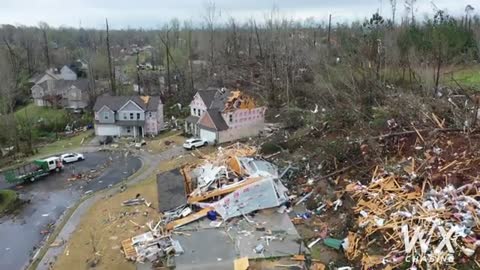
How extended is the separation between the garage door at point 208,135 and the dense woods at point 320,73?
5042 mm

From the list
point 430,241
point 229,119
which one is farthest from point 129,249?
point 229,119

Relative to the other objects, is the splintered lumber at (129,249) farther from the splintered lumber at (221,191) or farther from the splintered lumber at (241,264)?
the splintered lumber at (241,264)

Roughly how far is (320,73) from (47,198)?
2560cm

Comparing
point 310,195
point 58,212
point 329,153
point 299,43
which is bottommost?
point 58,212

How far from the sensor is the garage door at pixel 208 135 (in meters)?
29.4

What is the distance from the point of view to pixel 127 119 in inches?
1326

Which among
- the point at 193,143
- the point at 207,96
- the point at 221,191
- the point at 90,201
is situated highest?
the point at 207,96

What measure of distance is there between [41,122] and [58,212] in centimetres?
2037

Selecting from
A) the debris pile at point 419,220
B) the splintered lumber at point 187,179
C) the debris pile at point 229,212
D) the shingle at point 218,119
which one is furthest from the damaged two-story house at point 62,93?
the debris pile at point 419,220

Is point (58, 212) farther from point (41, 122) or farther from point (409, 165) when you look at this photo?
point (41, 122)

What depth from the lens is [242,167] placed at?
19906 millimetres

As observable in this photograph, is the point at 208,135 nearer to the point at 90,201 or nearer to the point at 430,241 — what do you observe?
the point at 90,201

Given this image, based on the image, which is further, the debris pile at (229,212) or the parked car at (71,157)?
the parked car at (71,157)

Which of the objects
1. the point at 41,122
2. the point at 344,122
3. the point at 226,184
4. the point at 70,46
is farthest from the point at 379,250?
the point at 70,46
